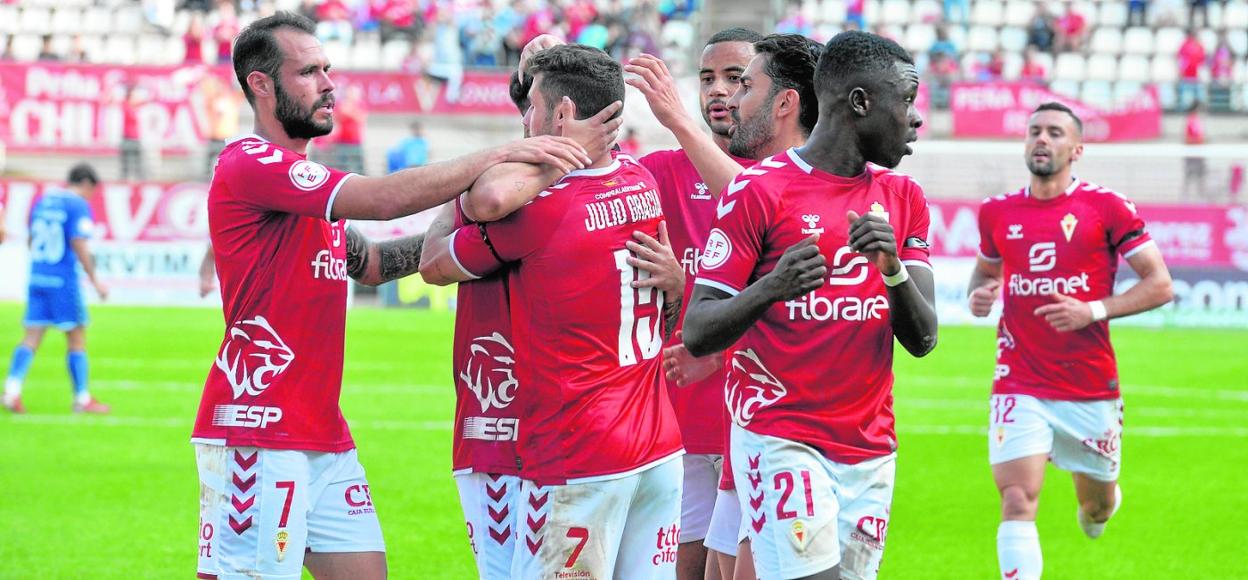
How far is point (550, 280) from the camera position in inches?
179

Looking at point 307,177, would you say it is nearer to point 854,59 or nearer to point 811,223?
point 811,223

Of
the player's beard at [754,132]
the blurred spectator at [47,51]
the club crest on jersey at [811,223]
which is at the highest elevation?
the blurred spectator at [47,51]

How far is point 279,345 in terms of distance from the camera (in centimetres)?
501

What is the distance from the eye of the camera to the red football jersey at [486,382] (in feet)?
16.6

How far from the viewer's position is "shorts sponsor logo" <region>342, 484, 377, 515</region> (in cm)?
521

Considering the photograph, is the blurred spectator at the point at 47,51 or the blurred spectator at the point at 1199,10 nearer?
the blurred spectator at the point at 47,51

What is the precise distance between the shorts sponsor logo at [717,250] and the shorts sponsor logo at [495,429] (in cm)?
96

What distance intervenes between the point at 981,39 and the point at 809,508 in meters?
29.9

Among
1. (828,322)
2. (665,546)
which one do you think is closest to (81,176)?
(665,546)

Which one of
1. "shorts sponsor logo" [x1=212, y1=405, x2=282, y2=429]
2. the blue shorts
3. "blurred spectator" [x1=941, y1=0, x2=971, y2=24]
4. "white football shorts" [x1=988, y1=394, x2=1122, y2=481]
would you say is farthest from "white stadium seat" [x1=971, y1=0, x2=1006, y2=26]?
"shorts sponsor logo" [x1=212, y1=405, x2=282, y2=429]

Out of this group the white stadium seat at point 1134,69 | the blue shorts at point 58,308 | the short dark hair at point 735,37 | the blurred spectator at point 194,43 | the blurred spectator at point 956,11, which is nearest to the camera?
the short dark hair at point 735,37

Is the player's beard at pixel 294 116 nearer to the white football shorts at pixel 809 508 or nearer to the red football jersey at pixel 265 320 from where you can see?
the red football jersey at pixel 265 320

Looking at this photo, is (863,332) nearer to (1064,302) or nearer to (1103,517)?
(1064,302)

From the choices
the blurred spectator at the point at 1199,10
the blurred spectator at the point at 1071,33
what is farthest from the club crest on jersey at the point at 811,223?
the blurred spectator at the point at 1199,10
